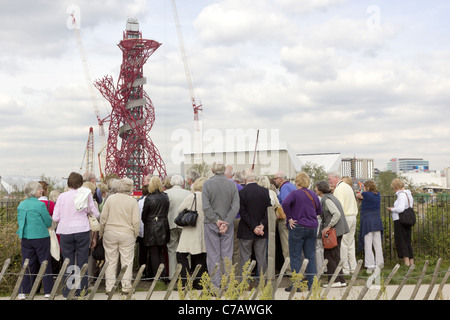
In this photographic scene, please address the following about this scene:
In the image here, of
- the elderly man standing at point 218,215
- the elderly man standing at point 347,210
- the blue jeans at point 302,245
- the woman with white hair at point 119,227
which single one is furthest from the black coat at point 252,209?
the elderly man standing at point 347,210

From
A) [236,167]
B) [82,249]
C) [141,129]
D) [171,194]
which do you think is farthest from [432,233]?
[236,167]

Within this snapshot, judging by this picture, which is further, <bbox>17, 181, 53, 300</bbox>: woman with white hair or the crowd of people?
the crowd of people

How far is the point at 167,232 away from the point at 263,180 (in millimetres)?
1747

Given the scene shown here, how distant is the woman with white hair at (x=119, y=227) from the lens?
7.80 meters

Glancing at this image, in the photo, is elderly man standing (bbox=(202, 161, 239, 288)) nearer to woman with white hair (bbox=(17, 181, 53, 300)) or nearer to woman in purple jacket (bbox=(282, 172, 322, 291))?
woman in purple jacket (bbox=(282, 172, 322, 291))

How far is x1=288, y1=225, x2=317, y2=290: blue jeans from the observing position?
25.3 feet

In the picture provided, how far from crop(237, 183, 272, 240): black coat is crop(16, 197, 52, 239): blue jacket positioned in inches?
110

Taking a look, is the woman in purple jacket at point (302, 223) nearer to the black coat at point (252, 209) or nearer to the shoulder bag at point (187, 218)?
the black coat at point (252, 209)

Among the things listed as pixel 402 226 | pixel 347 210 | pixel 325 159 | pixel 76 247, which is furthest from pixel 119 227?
pixel 325 159

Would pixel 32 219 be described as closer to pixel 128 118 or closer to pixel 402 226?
pixel 402 226

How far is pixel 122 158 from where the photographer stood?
2721 inches

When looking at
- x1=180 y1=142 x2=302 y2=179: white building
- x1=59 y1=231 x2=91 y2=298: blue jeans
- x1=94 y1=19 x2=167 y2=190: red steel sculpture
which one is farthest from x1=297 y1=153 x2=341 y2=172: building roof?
x1=59 y1=231 x2=91 y2=298: blue jeans

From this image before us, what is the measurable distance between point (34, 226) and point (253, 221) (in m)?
3.15
